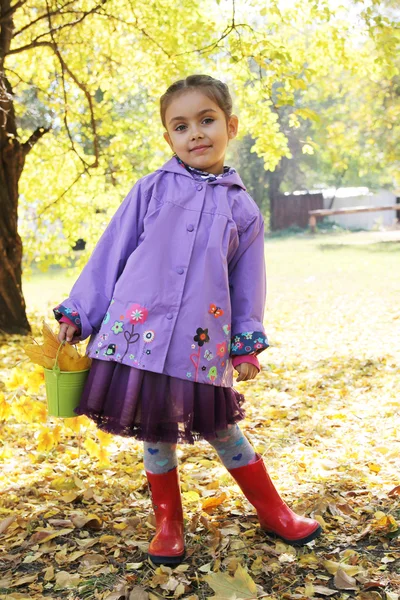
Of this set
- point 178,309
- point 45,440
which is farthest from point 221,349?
point 45,440

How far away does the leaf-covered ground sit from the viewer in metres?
1.97

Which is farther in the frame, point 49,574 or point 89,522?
point 89,522

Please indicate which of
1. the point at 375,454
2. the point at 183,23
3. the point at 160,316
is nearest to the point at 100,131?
the point at 183,23

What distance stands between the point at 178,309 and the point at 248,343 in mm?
248

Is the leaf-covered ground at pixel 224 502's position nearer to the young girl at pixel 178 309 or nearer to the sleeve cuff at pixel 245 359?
the young girl at pixel 178 309

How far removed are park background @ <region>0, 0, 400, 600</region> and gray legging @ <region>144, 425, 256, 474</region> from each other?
0.92ft

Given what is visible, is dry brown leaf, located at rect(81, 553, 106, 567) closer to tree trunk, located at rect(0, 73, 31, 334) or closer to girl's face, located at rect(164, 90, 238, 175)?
girl's face, located at rect(164, 90, 238, 175)

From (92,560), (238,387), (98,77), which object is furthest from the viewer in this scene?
(98,77)

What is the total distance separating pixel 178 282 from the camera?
1946 mm

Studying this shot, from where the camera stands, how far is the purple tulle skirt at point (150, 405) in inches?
75.3

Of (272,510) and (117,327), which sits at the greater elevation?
(117,327)

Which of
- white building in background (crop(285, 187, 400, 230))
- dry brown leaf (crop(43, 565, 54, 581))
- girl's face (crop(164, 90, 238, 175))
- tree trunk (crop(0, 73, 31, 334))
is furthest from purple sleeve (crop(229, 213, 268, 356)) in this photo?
white building in background (crop(285, 187, 400, 230))

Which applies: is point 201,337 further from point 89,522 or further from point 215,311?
point 89,522

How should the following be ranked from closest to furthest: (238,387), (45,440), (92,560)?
1. (92,560)
2. (45,440)
3. (238,387)
